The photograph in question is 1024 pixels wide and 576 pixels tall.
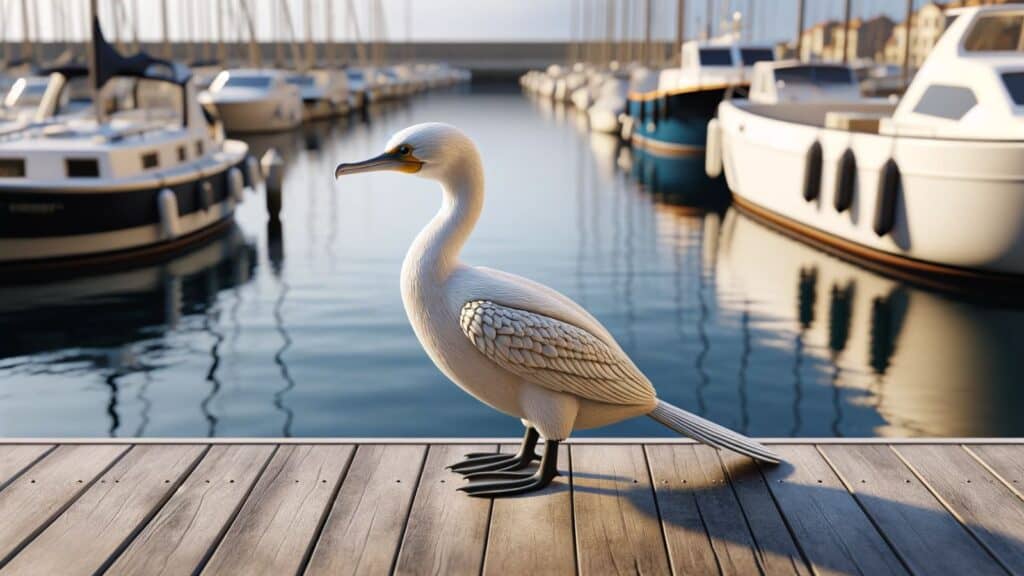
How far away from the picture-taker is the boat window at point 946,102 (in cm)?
1217

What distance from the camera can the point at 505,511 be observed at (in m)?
3.57

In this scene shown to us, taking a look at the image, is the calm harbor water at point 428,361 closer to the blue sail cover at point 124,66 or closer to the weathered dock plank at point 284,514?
the blue sail cover at point 124,66

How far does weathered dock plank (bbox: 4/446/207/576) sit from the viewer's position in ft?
10.3

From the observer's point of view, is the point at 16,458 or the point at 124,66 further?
the point at 124,66

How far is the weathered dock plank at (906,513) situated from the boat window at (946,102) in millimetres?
9397

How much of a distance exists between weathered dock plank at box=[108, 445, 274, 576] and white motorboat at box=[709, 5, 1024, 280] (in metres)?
8.96

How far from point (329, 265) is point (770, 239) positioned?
632cm

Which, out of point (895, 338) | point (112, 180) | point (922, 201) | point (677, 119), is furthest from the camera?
point (677, 119)

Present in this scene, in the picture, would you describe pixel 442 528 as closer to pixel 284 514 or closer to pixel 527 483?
pixel 527 483

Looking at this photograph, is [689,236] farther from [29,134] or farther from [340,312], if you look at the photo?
[29,134]

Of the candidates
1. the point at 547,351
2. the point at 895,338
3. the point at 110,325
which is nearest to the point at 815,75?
the point at 895,338

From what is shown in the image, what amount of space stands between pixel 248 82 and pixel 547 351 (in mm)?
29468

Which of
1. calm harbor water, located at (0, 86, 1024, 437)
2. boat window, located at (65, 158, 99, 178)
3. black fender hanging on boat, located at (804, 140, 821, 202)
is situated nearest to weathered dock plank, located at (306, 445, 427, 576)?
calm harbor water, located at (0, 86, 1024, 437)

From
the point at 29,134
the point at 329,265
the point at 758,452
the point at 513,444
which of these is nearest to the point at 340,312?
the point at 329,265
